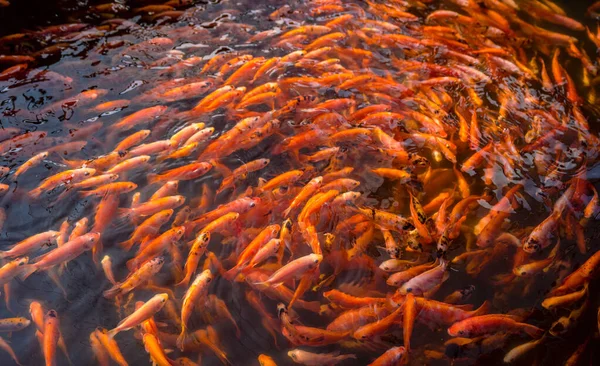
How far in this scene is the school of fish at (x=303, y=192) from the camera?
10.0ft

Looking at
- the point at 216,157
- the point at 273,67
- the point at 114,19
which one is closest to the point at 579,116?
the point at 273,67

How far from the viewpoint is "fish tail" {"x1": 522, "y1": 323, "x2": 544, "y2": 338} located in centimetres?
307

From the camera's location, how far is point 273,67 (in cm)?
512

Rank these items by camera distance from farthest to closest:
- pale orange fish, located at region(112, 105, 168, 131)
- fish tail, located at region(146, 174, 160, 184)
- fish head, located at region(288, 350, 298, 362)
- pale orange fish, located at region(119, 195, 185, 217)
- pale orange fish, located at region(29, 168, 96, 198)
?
pale orange fish, located at region(112, 105, 168, 131) < fish tail, located at region(146, 174, 160, 184) < pale orange fish, located at region(29, 168, 96, 198) < pale orange fish, located at region(119, 195, 185, 217) < fish head, located at region(288, 350, 298, 362)

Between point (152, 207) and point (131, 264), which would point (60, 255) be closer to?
point (131, 264)

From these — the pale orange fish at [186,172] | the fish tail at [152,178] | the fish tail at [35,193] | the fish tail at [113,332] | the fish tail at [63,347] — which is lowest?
the fish tail at [63,347]

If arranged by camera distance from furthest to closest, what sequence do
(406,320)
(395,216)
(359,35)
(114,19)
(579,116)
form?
(114,19)
(359,35)
(579,116)
(395,216)
(406,320)

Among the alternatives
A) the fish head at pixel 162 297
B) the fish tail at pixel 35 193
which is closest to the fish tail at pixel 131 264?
the fish head at pixel 162 297

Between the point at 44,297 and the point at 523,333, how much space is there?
11.7 feet

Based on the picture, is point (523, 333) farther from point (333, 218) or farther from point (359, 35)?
point (359, 35)

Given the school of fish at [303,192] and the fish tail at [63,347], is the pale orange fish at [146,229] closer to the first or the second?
the school of fish at [303,192]

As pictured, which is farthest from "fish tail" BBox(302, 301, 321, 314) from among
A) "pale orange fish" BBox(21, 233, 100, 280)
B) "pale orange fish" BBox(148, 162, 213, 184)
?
"pale orange fish" BBox(21, 233, 100, 280)

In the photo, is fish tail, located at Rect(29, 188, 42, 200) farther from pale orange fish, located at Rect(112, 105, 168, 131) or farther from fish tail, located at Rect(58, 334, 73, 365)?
fish tail, located at Rect(58, 334, 73, 365)

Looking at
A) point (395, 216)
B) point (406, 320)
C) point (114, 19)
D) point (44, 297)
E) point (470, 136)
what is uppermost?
point (114, 19)
